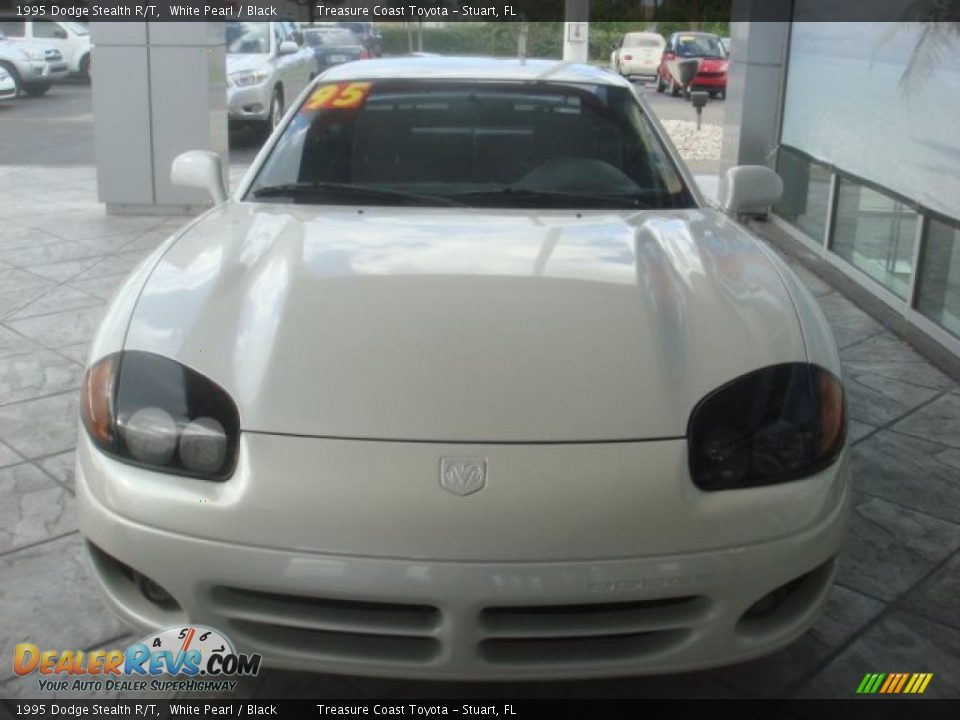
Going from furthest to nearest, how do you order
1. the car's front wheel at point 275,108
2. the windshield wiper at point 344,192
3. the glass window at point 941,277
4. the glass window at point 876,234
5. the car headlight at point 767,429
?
the car's front wheel at point 275,108, the glass window at point 876,234, the glass window at point 941,277, the windshield wiper at point 344,192, the car headlight at point 767,429

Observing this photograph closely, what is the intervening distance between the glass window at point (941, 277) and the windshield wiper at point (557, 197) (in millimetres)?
2509

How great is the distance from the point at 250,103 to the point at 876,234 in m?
9.44

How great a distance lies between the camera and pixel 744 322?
246cm

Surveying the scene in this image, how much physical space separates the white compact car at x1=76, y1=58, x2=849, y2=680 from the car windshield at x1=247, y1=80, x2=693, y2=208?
0.69m

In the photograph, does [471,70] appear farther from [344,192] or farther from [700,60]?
[700,60]

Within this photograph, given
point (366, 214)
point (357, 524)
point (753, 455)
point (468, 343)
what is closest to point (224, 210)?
point (366, 214)

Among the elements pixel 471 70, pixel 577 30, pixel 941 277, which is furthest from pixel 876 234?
pixel 577 30

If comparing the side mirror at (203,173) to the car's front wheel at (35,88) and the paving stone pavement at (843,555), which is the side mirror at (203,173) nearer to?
the paving stone pavement at (843,555)

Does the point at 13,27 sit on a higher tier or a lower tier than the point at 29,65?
higher

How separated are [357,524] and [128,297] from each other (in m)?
0.98

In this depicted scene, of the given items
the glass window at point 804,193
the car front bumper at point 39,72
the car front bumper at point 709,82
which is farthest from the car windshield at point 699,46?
Answer: the glass window at point 804,193

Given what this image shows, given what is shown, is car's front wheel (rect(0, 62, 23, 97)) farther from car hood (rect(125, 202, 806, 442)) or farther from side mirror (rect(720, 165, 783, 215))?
car hood (rect(125, 202, 806, 442))

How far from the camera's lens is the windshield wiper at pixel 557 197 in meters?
3.33

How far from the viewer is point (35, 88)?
2073cm
